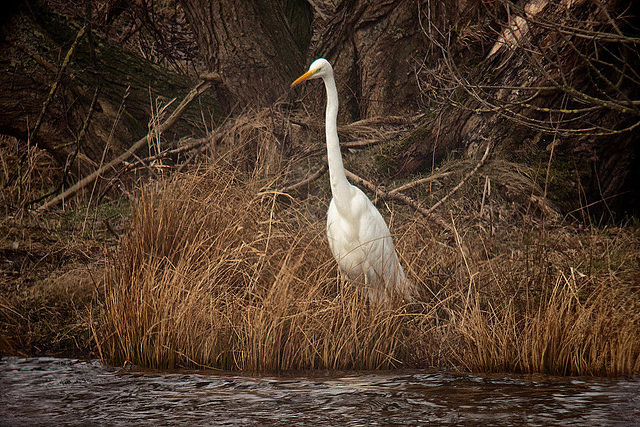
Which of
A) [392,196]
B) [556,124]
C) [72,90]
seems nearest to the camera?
[556,124]

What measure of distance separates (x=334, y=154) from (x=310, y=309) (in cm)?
104

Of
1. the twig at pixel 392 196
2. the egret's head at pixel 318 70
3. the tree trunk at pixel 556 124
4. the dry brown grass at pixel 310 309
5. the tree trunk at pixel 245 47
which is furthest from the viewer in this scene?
the tree trunk at pixel 245 47

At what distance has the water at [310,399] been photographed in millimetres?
2625

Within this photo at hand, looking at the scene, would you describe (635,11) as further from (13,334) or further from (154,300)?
(13,334)

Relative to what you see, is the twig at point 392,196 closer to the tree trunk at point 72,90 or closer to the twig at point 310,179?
the twig at point 310,179

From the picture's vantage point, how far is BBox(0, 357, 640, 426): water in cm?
262

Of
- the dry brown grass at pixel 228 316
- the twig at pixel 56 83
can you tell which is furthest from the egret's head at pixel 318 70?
the twig at pixel 56 83

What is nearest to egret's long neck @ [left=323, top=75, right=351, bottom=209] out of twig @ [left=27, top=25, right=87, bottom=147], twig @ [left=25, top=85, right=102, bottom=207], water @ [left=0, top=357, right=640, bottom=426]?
water @ [left=0, top=357, right=640, bottom=426]

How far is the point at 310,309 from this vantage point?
3.49 metres

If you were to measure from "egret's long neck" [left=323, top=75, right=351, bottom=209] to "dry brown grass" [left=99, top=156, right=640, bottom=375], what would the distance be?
0.37 m

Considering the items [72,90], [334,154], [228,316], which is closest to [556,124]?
[334,154]

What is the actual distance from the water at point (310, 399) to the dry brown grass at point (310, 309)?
0.14m

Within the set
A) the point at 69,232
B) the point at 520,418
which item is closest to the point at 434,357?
the point at 520,418

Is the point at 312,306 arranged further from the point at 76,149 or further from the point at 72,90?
the point at 72,90
